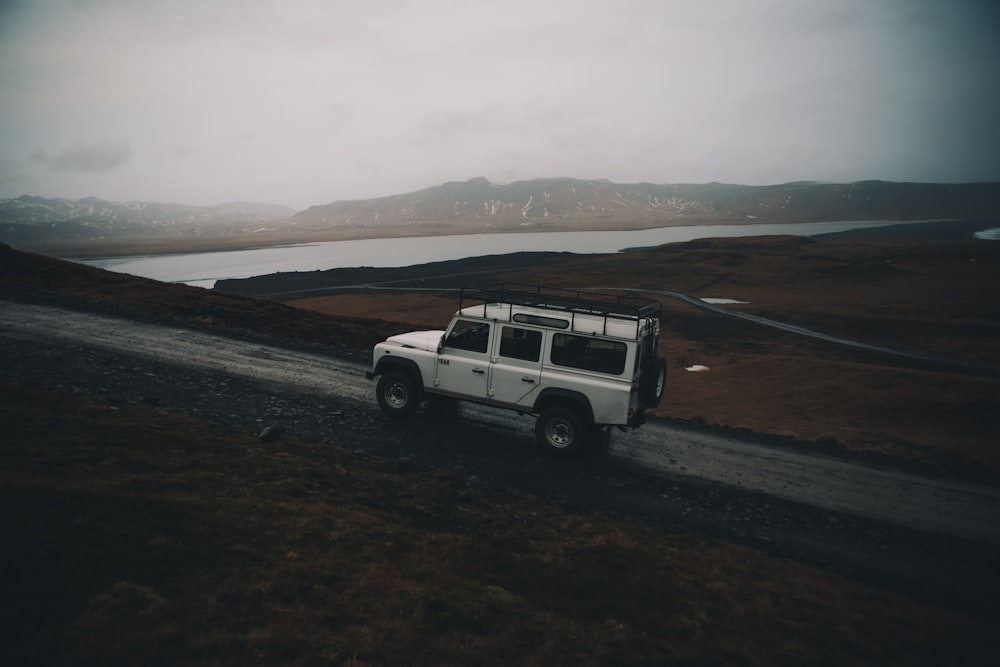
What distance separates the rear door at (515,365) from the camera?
10945mm

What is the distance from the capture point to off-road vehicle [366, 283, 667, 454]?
10391 millimetres

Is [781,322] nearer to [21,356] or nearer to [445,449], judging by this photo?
[445,449]

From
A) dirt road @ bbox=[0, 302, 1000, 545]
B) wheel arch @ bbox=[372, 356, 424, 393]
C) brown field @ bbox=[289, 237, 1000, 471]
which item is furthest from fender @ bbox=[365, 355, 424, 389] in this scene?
brown field @ bbox=[289, 237, 1000, 471]

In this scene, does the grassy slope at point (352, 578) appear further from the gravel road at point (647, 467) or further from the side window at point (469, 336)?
the side window at point (469, 336)

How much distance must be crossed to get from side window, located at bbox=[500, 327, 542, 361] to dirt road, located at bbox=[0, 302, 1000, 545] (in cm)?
251

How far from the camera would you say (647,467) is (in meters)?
11.3

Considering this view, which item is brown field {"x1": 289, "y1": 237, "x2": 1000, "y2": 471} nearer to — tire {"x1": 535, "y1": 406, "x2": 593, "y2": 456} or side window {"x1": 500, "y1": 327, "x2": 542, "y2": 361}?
tire {"x1": 535, "y1": 406, "x2": 593, "y2": 456}

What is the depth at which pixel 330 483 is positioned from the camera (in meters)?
8.89

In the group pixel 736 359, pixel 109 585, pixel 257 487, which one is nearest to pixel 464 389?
pixel 257 487

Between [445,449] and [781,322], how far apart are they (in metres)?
40.1

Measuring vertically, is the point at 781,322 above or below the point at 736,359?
above

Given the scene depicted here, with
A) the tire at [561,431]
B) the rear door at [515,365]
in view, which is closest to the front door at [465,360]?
the rear door at [515,365]

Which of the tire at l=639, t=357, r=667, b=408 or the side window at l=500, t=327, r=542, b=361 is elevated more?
the side window at l=500, t=327, r=542, b=361

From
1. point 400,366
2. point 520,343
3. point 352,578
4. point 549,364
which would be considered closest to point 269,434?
point 400,366
